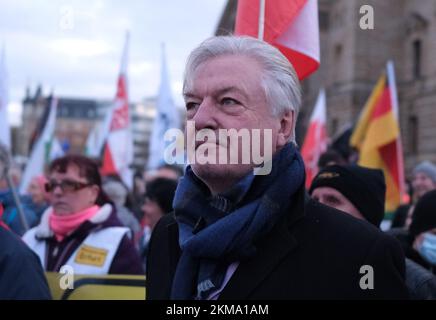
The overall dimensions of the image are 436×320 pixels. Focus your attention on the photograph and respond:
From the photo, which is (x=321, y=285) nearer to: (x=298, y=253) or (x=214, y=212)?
(x=298, y=253)

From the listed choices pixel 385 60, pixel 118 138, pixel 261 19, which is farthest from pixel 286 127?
pixel 385 60

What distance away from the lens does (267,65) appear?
2.09 meters

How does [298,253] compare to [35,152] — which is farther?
[35,152]

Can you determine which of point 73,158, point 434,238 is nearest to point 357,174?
point 434,238

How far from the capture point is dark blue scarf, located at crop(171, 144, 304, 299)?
1.96 meters

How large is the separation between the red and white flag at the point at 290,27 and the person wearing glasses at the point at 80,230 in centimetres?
158

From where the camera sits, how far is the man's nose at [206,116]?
2043 mm

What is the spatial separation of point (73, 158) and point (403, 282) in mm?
3096

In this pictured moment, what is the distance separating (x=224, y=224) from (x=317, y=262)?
0.30 m

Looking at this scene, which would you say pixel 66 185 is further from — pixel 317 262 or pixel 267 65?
pixel 317 262

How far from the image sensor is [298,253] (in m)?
2.00

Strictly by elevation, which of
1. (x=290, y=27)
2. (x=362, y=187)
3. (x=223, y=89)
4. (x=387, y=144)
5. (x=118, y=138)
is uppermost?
(x=290, y=27)

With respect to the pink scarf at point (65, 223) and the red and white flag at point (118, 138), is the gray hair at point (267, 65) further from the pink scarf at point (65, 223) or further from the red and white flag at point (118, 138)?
the red and white flag at point (118, 138)
